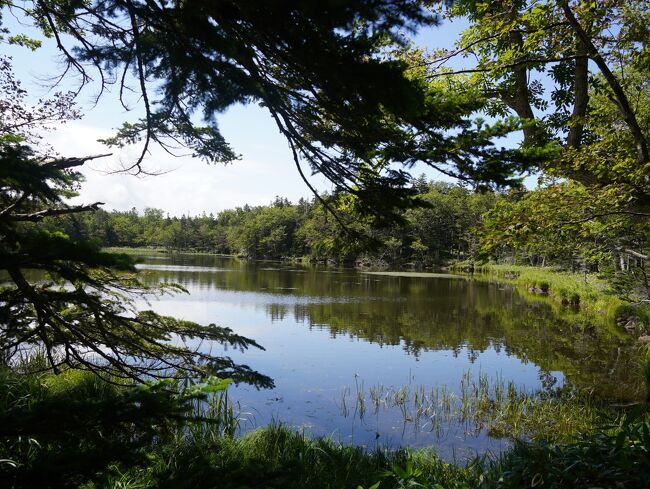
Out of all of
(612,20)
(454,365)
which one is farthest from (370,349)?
(612,20)

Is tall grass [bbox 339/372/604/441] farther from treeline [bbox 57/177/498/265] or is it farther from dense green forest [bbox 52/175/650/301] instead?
treeline [bbox 57/177/498/265]

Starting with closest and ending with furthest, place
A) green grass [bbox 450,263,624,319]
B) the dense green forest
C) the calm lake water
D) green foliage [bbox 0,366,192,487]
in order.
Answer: green foliage [bbox 0,366,192,487], the dense green forest, the calm lake water, green grass [bbox 450,263,624,319]

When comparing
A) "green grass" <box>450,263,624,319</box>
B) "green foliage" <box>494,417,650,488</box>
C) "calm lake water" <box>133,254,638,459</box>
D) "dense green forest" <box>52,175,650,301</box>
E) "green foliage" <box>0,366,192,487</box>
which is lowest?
"calm lake water" <box>133,254,638,459</box>

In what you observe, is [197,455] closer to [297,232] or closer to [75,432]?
[75,432]

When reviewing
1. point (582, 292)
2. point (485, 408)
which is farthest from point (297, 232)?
point (485, 408)

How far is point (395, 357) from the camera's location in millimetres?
11258

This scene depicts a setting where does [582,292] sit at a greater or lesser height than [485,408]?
greater

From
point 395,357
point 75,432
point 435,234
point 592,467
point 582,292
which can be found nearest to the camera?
point 75,432

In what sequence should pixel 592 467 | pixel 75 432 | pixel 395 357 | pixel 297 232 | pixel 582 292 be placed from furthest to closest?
pixel 297 232
pixel 582 292
pixel 395 357
pixel 592 467
pixel 75 432

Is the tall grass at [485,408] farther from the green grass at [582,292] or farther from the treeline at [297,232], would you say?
the treeline at [297,232]

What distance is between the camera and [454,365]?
10.6m

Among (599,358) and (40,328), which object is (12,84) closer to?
(40,328)

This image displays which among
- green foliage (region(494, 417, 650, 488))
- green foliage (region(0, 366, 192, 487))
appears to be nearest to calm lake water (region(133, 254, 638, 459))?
green foliage (region(0, 366, 192, 487))

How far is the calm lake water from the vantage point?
6.93 meters
